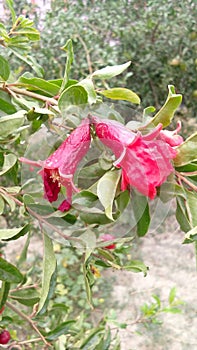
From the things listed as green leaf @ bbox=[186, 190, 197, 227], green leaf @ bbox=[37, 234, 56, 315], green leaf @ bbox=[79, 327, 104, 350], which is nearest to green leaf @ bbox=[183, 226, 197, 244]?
green leaf @ bbox=[186, 190, 197, 227]

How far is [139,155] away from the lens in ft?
1.44

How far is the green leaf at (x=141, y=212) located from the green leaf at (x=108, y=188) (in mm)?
38

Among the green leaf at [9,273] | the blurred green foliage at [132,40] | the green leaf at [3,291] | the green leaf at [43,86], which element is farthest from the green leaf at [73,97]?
the blurred green foliage at [132,40]

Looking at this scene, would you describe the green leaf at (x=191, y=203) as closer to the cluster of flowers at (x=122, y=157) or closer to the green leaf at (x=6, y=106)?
the cluster of flowers at (x=122, y=157)

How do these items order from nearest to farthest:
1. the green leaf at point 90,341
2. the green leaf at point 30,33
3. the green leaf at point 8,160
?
the green leaf at point 8,160
the green leaf at point 30,33
the green leaf at point 90,341

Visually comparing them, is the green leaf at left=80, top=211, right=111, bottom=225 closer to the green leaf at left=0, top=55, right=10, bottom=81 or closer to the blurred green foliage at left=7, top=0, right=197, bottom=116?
the green leaf at left=0, top=55, right=10, bottom=81

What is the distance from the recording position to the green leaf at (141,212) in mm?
483

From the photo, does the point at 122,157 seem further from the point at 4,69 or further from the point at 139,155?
the point at 4,69

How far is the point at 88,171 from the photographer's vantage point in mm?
491

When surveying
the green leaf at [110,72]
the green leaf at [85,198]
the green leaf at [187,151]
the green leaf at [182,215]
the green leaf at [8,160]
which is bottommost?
the green leaf at [8,160]

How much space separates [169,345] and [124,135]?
2.32 m

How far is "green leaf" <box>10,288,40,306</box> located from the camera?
38.5 inches

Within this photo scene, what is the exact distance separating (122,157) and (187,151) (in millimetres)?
79

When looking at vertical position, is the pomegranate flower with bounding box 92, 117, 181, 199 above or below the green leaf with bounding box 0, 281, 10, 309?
above
